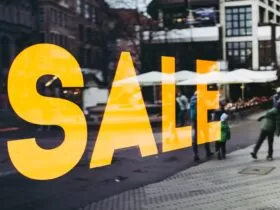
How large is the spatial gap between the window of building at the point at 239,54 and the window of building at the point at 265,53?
480 mm

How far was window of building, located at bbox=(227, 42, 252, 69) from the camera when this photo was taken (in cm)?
2206

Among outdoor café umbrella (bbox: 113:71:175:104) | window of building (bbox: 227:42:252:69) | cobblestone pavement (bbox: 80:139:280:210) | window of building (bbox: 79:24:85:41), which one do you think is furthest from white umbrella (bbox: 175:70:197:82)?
cobblestone pavement (bbox: 80:139:280:210)

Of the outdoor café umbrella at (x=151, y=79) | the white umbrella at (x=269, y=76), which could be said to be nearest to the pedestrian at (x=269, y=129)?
the outdoor café umbrella at (x=151, y=79)

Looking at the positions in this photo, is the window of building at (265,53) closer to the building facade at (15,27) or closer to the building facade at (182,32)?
the building facade at (182,32)

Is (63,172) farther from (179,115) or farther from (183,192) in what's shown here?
(179,115)

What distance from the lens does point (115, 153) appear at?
11.6 m

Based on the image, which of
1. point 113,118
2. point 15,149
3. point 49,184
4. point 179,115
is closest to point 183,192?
point 49,184

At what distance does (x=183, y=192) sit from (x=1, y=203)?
2.40 metres

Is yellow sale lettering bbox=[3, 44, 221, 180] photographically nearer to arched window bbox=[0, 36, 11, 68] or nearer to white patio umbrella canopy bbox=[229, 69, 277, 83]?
arched window bbox=[0, 36, 11, 68]

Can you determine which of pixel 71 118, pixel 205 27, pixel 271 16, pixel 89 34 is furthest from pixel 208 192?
pixel 205 27

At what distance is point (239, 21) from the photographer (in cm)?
1772

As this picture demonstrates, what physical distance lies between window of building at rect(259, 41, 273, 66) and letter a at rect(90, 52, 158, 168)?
11.3m

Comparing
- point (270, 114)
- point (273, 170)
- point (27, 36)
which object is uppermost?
point (27, 36)

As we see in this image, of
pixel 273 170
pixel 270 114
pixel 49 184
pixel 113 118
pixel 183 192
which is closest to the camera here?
pixel 183 192
